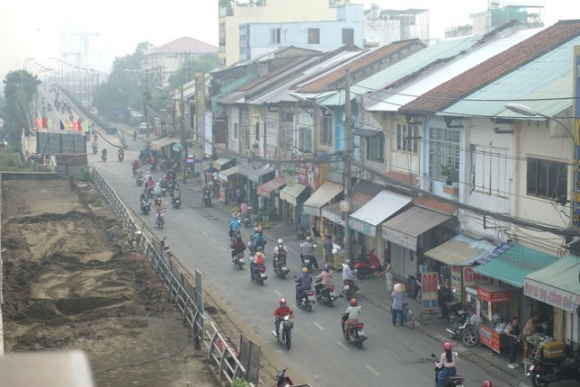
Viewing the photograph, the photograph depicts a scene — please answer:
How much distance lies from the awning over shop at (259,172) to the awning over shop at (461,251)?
1960cm

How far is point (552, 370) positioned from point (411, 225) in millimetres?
8860

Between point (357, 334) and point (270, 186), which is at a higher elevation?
point (270, 186)

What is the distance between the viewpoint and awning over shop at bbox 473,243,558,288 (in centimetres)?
1811

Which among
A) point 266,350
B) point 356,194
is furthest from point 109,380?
point 356,194

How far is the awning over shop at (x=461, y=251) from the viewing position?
2050 cm

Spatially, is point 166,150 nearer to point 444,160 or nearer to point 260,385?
point 444,160

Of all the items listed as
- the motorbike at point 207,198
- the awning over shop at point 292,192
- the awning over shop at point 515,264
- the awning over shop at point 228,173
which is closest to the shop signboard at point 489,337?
the awning over shop at point 515,264

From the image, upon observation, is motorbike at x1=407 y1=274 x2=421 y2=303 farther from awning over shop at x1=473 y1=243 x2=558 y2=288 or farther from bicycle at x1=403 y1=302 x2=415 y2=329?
awning over shop at x1=473 y1=243 x2=558 y2=288

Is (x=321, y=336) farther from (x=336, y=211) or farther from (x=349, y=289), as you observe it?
(x=336, y=211)

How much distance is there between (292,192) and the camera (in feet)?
119

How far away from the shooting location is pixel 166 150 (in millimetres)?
71375

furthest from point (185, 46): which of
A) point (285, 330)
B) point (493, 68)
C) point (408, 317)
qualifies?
point (285, 330)

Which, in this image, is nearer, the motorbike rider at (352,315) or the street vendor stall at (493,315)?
the street vendor stall at (493,315)

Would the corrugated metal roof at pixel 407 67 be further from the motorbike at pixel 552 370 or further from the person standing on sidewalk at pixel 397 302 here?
the motorbike at pixel 552 370
